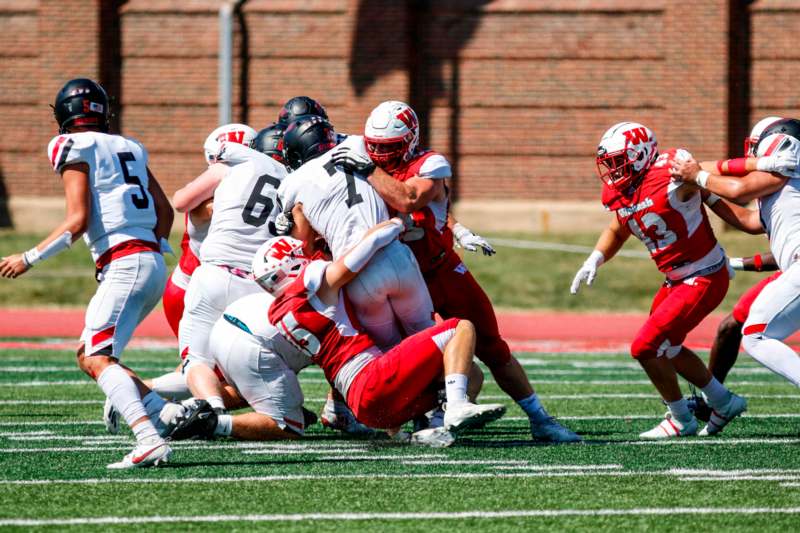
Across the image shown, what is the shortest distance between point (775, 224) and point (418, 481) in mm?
2588

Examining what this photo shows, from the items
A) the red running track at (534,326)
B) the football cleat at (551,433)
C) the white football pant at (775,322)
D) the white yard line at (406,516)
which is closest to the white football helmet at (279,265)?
the football cleat at (551,433)

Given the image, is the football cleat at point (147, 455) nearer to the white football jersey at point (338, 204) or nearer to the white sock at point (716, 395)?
the white football jersey at point (338, 204)

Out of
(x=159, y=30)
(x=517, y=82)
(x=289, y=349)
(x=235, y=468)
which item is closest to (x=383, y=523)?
(x=235, y=468)

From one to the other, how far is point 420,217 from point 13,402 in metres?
3.54

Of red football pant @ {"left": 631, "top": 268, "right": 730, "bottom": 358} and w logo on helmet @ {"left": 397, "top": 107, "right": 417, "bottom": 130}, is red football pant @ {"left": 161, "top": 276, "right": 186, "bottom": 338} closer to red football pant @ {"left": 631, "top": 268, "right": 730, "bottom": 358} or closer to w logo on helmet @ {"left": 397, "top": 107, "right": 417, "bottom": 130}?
w logo on helmet @ {"left": 397, "top": 107, "right": 417, "bottom": 130}

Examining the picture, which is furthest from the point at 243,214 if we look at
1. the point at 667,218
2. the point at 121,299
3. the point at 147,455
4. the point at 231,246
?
the point at 667,218

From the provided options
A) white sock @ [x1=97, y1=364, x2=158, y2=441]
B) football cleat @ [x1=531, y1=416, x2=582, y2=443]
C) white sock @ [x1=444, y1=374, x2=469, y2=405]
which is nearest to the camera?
white sock @ [x1=97, y1=364, x2=158, y2=441]

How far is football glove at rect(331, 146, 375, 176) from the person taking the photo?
6609 mm

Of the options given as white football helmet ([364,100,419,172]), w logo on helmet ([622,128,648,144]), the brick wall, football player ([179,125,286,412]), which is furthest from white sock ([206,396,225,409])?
the brick wall

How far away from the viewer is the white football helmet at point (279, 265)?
264 inches

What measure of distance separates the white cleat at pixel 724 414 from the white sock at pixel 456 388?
1.82 meters

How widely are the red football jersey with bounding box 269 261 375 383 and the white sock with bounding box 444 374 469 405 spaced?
1.81 feet

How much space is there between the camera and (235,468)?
604cm

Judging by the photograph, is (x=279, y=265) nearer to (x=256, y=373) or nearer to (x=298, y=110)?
(x=256, y=373)
